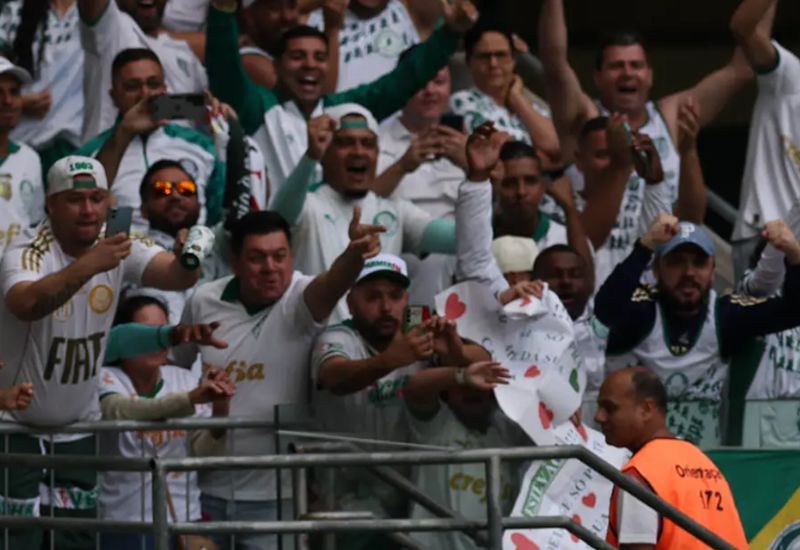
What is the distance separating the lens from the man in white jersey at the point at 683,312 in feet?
39.4

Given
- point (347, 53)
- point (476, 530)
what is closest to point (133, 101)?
point (347, 53)

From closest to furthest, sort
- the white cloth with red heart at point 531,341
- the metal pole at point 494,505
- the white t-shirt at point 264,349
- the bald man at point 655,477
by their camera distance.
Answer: the metal pole at point 494,505 → the bald man at point 655,477 → the white cloth with red heart at point 531,341 → the white t-shirt at point 264,349

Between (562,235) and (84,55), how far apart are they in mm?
2968

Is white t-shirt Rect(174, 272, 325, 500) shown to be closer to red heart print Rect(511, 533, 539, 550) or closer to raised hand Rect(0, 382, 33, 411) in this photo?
raised hand Rect(0, 382, 33, 411)

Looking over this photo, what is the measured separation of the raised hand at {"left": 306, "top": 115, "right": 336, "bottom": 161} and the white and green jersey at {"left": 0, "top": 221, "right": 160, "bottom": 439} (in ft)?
5.61

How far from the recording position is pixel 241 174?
13133mm

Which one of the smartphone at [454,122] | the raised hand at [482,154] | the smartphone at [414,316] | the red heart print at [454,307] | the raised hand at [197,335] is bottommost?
the raised hand at [197,335]

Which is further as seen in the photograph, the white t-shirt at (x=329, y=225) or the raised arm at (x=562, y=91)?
the raised arm at (x=562, y=91)

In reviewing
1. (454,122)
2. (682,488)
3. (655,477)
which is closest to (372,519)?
(655,477)

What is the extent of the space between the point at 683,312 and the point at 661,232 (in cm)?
41

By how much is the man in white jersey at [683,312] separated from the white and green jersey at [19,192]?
10.4 feet

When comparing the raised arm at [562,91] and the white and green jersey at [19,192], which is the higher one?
the raised arm at [562,91]

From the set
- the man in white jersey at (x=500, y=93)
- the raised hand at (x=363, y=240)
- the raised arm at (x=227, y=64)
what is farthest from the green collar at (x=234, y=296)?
the man in white jersey at (x=500, y=93)

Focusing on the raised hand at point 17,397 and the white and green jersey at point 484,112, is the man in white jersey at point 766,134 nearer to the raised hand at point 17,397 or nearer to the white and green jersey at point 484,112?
the white and green jersey at point 484,112
